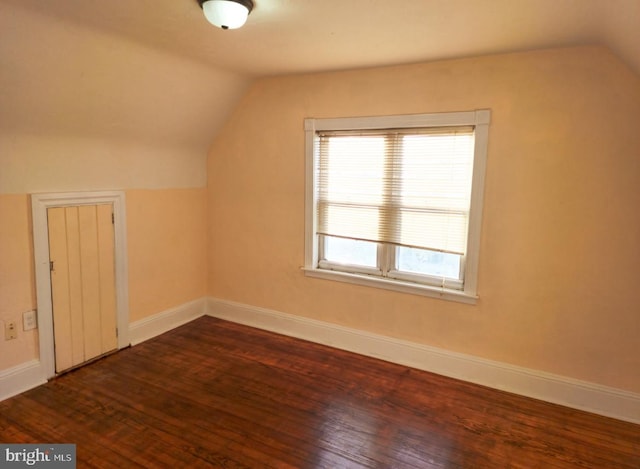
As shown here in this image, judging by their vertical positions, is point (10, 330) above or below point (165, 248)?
below

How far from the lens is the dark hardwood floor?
223 centimetres

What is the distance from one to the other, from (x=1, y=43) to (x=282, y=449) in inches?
108

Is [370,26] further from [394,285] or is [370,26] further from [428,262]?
[394,285]

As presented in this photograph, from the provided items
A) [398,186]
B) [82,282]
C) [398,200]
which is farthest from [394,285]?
[82,282]

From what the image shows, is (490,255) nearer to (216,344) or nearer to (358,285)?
(358,285)

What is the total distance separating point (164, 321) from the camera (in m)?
3.89

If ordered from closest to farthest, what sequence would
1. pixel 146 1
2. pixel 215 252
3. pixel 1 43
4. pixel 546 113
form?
1. pixel 146 1
2. pixel 1 43
3. pixel 546 113
4. pixel 215 252

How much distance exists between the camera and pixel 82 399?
2715mm

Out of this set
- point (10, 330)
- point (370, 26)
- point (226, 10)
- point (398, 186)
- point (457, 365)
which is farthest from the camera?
point (398, 186)

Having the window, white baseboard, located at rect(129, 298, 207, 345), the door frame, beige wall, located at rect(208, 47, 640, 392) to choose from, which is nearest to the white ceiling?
beige wall, located at rect(208, 47, 640, 392)

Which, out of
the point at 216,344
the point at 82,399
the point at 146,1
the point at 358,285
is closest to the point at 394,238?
the point at 358,285

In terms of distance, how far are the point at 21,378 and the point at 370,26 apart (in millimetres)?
3341

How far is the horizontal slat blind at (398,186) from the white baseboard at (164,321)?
1720mm

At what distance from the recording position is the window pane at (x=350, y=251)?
3.50 m
